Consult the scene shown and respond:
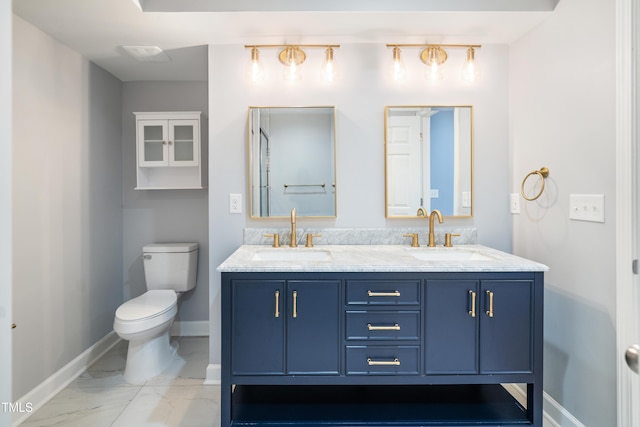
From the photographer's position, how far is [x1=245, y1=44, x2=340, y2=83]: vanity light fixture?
2115 mm

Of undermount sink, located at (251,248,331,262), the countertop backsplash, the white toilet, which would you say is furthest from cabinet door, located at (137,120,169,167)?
undermount sink, located at (251,248,331,262)

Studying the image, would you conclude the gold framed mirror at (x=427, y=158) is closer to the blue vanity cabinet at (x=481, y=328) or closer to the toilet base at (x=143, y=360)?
the blue vanity cabinet at (x=481, y=328)

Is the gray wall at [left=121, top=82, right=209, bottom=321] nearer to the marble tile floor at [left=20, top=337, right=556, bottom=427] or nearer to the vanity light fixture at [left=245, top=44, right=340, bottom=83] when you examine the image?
the marble tile floor at [left=20, top=337, right=556, bottom=427]

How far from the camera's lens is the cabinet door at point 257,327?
156 cm

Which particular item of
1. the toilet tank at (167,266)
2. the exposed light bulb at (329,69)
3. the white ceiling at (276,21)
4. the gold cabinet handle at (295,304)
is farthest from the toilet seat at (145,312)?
the exposed light bulb at (329,69)

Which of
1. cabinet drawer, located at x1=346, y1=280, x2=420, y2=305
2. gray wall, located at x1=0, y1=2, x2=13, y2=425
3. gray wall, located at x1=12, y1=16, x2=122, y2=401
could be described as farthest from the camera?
gray wall, located at x1=12, y1=16, x2=122, y2=401

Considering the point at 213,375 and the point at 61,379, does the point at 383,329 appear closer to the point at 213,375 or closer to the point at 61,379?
the point at 213,375

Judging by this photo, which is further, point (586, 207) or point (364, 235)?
point (364, 235)

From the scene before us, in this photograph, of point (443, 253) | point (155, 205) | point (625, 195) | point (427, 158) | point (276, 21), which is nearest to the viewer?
point (625, 195)

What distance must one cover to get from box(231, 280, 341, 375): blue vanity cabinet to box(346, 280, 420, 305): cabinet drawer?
80 millimetres

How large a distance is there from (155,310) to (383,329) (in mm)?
1536

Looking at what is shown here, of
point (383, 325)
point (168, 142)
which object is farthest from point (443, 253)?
point (168, 142)

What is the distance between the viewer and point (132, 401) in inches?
78.6

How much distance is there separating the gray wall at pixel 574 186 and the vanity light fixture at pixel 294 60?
116cm
